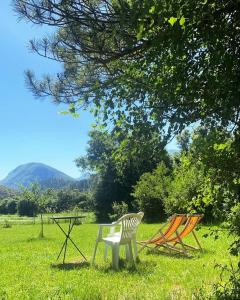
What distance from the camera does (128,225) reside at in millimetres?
7883

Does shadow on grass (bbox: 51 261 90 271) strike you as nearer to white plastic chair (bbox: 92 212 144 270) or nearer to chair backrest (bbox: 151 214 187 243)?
white plastic chair (bbox: 92 212 144 270)

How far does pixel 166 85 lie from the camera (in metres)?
3.91

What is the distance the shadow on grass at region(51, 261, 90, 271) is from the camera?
782 centimetres

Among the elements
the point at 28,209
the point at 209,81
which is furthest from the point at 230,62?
the point at 28,209

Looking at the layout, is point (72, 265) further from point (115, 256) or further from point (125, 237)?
point (125, 237)

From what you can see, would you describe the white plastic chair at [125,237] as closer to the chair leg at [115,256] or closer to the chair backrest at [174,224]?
the chair leg at [115,256]

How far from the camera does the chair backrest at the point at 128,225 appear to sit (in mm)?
7716

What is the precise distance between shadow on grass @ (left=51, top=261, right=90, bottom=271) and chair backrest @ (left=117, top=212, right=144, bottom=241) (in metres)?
0.90

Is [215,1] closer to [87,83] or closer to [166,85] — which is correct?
[166,85]

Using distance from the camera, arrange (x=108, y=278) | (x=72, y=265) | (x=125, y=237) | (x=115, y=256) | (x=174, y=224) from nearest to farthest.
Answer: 1. (x=108, y=278)
2. (x=115, y=256)
3. (x=125, y=237)
4. (x=72, y=265)
5. (x=174, y=224)

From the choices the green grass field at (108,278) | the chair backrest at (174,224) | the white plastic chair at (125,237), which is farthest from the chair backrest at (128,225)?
the chair backrest at (174,224)

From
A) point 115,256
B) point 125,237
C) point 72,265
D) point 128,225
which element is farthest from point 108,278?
point 72,265

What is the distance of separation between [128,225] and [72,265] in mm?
1289

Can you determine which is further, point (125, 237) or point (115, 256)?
point (125, 237)
